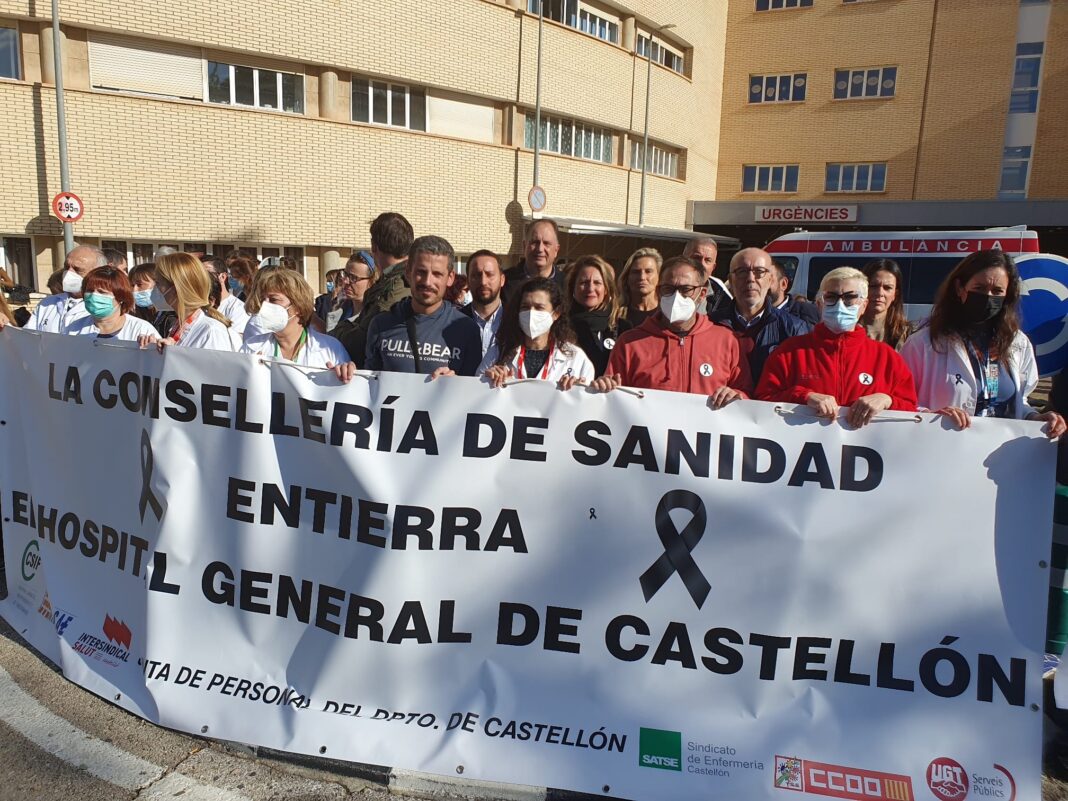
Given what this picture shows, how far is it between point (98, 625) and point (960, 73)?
32416 mm

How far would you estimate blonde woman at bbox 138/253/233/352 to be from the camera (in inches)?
152

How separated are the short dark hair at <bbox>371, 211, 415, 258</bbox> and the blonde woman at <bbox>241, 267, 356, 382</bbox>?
3.43 ft

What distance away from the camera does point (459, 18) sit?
18.5 meters

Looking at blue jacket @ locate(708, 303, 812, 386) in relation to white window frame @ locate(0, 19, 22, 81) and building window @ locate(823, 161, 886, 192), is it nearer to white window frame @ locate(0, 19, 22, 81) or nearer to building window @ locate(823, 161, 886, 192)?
white window frame @ locate(0, 19, 22, 81)

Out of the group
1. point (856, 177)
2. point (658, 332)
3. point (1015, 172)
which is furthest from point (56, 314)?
point (1015, 172)

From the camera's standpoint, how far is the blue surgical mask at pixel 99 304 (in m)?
3.92

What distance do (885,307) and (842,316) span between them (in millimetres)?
1626

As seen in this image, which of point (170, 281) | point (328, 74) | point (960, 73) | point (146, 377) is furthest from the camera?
point (960, 73)

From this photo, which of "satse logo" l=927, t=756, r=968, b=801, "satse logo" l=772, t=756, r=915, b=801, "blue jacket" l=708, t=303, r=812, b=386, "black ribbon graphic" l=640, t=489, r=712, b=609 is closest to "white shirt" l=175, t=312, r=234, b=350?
"black ribbon graphic" l=640, t=489, r=712, b=609

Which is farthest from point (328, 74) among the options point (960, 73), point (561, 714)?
point (960, 73)

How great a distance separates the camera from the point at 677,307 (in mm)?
3283

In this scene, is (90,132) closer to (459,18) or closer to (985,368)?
(459,18)

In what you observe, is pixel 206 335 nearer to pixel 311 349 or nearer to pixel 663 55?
pixel 311 349

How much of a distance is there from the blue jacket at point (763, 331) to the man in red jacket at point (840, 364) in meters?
0.50
